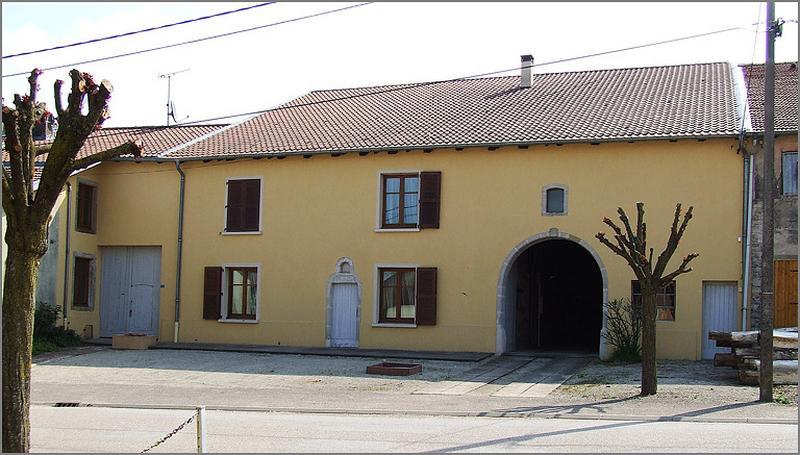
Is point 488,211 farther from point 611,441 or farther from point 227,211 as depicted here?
point 611,441

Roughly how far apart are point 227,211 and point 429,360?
25.1 ft

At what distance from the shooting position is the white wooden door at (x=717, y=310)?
22.0 m

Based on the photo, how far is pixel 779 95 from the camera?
24.9 metres

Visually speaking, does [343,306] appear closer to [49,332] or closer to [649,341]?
[49,332]

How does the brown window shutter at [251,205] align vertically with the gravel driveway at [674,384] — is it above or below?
above

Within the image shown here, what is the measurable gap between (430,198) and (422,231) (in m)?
0.89

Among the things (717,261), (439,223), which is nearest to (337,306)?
(439,223)

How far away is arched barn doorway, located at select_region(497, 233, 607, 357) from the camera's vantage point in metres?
24.0

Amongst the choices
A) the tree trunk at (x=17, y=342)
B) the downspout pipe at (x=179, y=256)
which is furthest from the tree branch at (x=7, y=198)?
the downspout pipe at (x=179, y=256)

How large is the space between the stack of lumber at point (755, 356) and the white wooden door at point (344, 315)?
31.3ft

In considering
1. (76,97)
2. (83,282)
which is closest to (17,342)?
(76,97)

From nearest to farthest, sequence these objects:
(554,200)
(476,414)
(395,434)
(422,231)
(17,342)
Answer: (17,342)
(395,434)
(476,414)
(554,200)
(422,231)

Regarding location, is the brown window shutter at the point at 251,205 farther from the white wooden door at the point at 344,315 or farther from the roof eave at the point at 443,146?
the white wooden door at the point at 344,315

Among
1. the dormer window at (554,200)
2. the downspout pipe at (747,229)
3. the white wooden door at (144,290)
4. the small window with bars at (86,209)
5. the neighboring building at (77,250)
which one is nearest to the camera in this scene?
the downspout pipe at (747,229)
